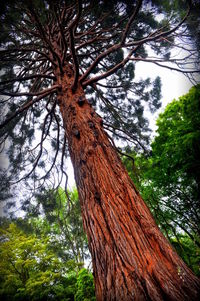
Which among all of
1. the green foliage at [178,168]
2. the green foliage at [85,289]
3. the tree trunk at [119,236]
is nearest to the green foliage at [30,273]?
the green foliage at [85,289]

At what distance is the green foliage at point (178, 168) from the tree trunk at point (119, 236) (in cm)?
362

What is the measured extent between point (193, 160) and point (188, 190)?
5.53 feet

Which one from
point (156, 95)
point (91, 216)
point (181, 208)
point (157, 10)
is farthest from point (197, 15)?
Answer: point (181, 208)

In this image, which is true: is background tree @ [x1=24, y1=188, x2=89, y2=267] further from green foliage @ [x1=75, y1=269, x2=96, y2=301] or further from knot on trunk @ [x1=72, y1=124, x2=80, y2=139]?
knot on trunk @ [x1=72, y1=124, x2=80, y2=139]

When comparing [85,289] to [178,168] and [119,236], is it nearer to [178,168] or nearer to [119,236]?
[178,168]

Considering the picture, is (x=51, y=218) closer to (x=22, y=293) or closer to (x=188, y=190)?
(x=22, y=293)

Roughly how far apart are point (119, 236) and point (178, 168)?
5.26 m

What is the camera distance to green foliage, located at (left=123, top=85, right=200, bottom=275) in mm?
5375

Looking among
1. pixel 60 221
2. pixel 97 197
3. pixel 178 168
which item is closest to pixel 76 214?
pixel 60 221

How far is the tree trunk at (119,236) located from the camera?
101cm

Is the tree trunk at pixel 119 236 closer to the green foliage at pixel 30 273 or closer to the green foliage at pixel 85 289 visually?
the green foliage at pixel 30 273

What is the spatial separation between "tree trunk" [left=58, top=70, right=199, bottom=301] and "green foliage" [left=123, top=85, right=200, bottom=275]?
3619 mm

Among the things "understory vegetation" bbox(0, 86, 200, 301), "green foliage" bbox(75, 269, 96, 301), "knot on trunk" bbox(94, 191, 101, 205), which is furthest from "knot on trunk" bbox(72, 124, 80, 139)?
"green foliage" bbox(75, 269, 96, 301)

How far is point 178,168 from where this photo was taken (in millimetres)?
5914
